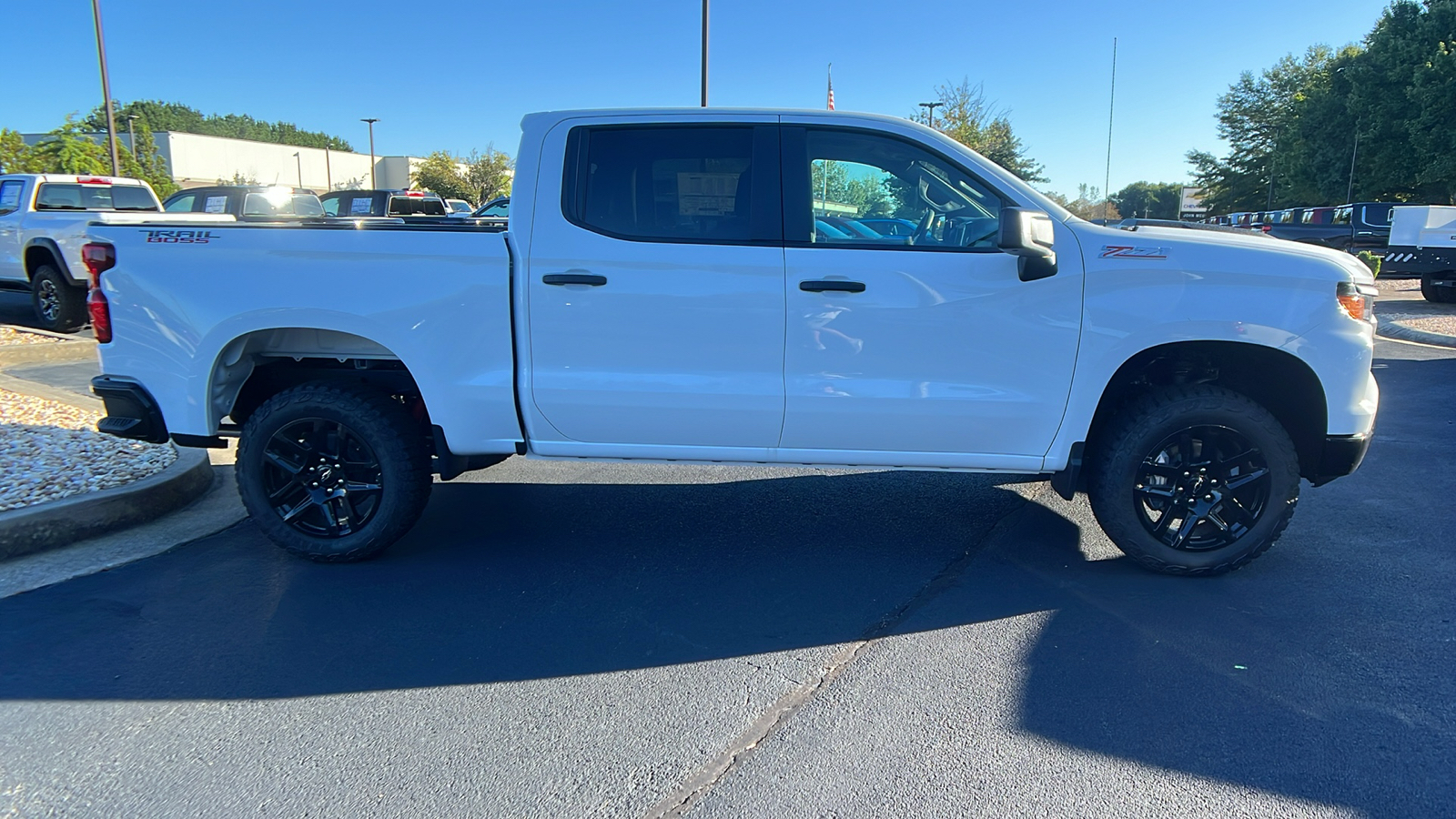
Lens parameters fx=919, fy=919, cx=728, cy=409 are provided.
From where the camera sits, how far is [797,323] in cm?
395

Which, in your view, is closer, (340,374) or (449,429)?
(449,429)

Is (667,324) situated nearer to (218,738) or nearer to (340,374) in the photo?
(340,374)

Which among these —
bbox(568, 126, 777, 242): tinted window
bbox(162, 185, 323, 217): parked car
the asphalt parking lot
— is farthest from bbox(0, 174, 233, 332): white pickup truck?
bbox(568, 126, 777, 242): tinted window

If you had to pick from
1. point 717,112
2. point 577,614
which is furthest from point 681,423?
point 717,112

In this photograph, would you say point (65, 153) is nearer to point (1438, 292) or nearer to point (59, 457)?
point (59, 457)

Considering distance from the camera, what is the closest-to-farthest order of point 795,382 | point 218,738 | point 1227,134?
point 218,738, point 795,382, point 1227,134

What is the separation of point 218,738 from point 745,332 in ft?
7.96

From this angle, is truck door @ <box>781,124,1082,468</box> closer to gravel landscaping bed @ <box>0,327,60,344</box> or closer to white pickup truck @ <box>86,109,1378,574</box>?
white pickup truck @ <box>86,109,1378,574</box>

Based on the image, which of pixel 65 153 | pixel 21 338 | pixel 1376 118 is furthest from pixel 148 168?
pixel 1376 118

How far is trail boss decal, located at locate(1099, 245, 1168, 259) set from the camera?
3.84m

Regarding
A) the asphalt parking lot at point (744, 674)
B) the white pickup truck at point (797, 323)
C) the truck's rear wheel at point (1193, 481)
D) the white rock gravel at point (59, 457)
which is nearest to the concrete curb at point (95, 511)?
the white rock gravel at point (59, 457)

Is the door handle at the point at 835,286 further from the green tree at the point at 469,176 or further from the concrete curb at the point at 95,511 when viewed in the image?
the green tree at the point at 469,176

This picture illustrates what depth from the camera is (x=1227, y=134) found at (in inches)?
2179

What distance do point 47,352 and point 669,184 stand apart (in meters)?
9.30
